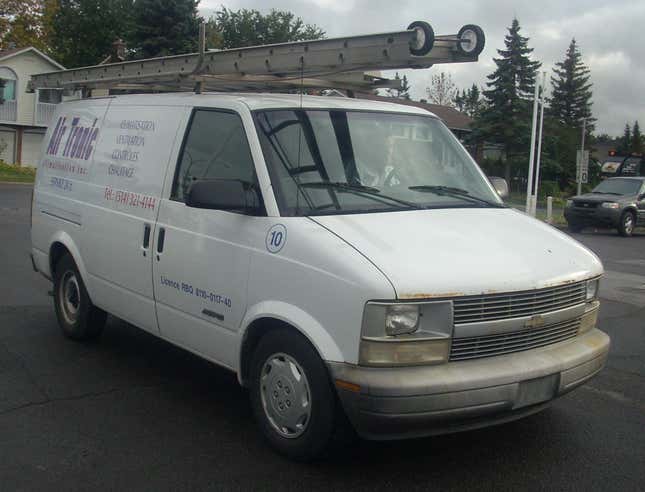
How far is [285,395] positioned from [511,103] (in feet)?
161

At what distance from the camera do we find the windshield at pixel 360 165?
185 inches

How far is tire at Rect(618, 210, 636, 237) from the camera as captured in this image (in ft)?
74.5

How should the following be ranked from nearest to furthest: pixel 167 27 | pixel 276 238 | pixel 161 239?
1. pixel 276 238
2. pixel 161 239
3. pixel 167 27

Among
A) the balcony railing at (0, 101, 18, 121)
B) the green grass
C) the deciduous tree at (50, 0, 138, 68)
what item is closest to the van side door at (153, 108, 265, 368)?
the green grass

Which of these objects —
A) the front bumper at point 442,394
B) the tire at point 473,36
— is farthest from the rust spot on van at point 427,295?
the tire at point 473,36

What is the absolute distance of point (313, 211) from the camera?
452 centimetres

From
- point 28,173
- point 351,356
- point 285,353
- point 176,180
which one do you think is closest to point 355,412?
point 351,356

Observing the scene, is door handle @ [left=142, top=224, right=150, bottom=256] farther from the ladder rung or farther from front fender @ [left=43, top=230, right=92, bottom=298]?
the ladder rung

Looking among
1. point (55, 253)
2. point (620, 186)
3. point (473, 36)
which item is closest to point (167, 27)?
point (620, 186)

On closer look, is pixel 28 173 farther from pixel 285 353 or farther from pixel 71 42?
pixel 285 353

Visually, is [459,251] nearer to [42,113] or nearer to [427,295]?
[427,295]

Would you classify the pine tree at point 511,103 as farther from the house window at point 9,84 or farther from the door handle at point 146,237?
the door handle at point 146,237

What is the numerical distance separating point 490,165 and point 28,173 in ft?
100

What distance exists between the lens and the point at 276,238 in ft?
14.6
